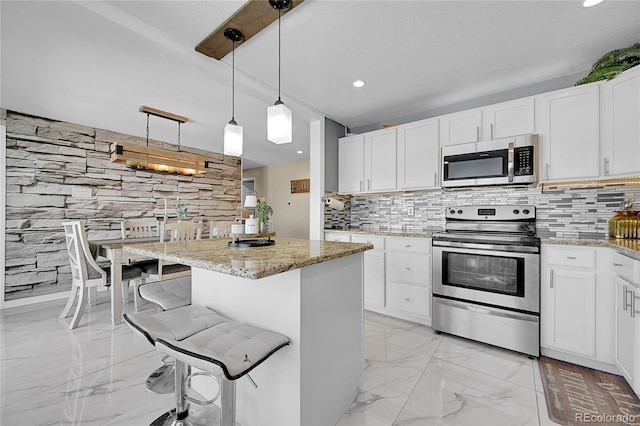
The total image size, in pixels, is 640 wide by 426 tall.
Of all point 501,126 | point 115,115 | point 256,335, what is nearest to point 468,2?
point 501,126

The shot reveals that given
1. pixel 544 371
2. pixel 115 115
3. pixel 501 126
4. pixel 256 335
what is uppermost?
pixel 115 115

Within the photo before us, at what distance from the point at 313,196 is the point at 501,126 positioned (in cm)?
211

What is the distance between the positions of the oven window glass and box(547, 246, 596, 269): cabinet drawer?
20 centimetres

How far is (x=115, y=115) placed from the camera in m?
3.43

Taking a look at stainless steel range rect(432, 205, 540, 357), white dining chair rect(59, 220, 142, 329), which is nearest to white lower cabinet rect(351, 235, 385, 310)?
stainless steel range rect(432, 205, 540, 357)

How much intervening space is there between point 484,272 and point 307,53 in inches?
92.5

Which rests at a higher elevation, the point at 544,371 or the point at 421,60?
the point at 421,60

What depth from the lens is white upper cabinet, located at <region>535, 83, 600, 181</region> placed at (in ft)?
7.09

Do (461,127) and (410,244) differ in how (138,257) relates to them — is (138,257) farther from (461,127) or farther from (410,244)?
(461,127)

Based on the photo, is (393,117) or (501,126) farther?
(393,117)

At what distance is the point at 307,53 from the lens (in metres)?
2.17

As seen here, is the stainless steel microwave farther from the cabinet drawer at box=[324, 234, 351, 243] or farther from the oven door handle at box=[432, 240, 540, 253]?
the cabinet drawer at box=[324, 234, 351, 243]

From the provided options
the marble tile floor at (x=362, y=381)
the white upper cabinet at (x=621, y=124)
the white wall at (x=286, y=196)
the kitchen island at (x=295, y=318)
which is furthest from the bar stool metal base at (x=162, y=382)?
the white wall at (x=286, y=196)

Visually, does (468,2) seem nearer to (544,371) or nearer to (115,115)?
(544,371)
